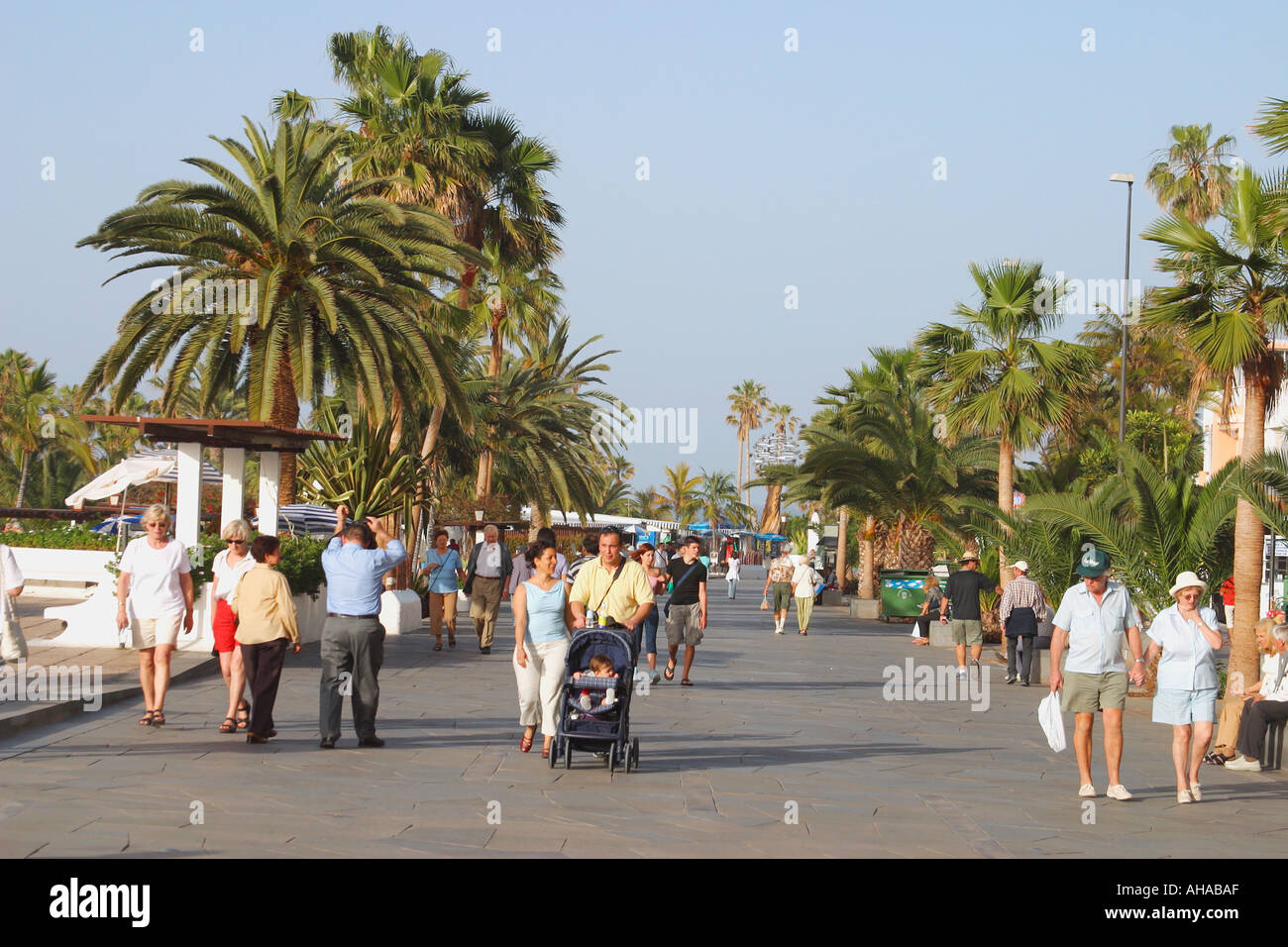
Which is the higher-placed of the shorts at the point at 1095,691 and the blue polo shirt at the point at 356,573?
the blue polo shirt at the point at 356,573

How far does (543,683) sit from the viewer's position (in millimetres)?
10539

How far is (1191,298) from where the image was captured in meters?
15.9

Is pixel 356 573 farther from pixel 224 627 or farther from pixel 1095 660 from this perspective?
pixel 1095 660

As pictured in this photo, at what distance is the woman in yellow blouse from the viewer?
10.8m

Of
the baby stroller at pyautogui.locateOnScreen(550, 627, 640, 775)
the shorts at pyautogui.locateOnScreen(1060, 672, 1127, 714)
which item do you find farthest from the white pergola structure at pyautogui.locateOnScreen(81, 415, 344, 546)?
the shorts at pyautogui.locateOnScreen(1060, 672, 1127, 714)

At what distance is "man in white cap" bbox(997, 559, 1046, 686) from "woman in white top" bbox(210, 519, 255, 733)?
11476mm

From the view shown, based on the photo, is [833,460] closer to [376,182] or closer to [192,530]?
[376,182]

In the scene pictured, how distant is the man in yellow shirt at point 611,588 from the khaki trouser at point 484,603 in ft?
25.9

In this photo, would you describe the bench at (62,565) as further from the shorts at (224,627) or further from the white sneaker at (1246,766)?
the white sneaker at (1246,766)

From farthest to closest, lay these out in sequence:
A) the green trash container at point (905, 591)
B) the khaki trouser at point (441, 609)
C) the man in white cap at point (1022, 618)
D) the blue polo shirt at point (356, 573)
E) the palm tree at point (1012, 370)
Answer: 1. the green trash container at point (905, 591)
2. the palm tree at point (1012, 370)
3. the khaki trouser at point (441, 609)
4. the man in white cap at point (1022, 618)
5. the blue polo shirt at point (356, 573)

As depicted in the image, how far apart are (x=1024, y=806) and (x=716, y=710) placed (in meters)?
5.43

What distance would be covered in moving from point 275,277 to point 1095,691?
50.5 feet

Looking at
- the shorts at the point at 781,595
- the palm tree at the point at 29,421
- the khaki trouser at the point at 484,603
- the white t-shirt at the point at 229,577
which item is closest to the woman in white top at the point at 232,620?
the white t-shirt at the point at 229,577

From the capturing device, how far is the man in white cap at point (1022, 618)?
19.6 meters
